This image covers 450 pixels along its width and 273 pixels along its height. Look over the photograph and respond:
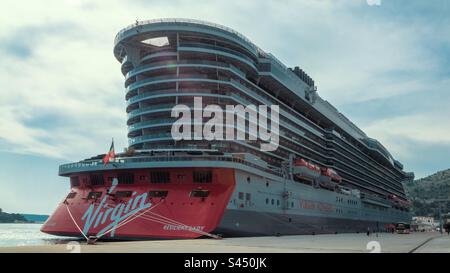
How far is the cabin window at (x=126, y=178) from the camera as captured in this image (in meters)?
40.6

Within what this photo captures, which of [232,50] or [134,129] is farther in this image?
[232,50]

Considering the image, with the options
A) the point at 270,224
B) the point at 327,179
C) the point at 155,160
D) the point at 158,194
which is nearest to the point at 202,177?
the point at 158,194

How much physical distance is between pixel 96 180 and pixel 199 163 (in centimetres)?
1122

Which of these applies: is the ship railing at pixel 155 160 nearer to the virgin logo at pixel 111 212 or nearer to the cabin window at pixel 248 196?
the cabin window at pixel 248 196

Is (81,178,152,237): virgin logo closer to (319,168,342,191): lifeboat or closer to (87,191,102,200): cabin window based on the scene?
(87,191,102,200): cabin window

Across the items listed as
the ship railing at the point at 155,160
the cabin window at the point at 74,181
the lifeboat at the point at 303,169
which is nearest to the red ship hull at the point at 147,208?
the ship railing at the point at 155,160

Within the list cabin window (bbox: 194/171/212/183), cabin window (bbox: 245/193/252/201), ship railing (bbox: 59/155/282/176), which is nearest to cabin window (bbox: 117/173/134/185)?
ship railing (bbox: 59/155/282/176)

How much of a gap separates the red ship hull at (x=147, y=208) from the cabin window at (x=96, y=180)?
424 millimetres

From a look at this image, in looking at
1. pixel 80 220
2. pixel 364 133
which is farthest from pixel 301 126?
pixel 364 133

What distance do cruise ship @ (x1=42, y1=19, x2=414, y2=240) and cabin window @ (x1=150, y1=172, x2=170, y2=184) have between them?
0.33 ft

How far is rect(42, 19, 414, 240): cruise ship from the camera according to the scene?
1491 inches

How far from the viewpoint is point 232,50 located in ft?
177
